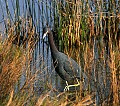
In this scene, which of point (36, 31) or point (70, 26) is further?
point (36, 31)

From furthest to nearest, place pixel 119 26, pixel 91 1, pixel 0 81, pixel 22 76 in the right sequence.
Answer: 1. pixel 119 26
2. pixel 91 1
3. pixel 22 76
4. pixel 0 81

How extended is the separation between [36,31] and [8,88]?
158 inches

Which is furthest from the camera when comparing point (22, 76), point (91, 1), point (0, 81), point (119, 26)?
point (119, 26)

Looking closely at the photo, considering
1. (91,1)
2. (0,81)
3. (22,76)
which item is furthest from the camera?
(91,1)

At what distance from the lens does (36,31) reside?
801 cm

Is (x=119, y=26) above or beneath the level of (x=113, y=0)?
beneath

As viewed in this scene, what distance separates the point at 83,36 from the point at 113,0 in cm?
77

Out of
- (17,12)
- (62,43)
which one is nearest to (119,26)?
(62,43)

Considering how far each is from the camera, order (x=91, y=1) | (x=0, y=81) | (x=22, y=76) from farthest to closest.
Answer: (x=91, y=1)
(x=22, y=76)
(x=0, y=81)

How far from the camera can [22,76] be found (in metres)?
4.75

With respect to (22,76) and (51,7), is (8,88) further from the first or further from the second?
(51,7)

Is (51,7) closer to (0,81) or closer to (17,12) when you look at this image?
(17,12)

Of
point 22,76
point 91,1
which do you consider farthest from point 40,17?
point 22,76

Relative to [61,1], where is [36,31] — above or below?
below
